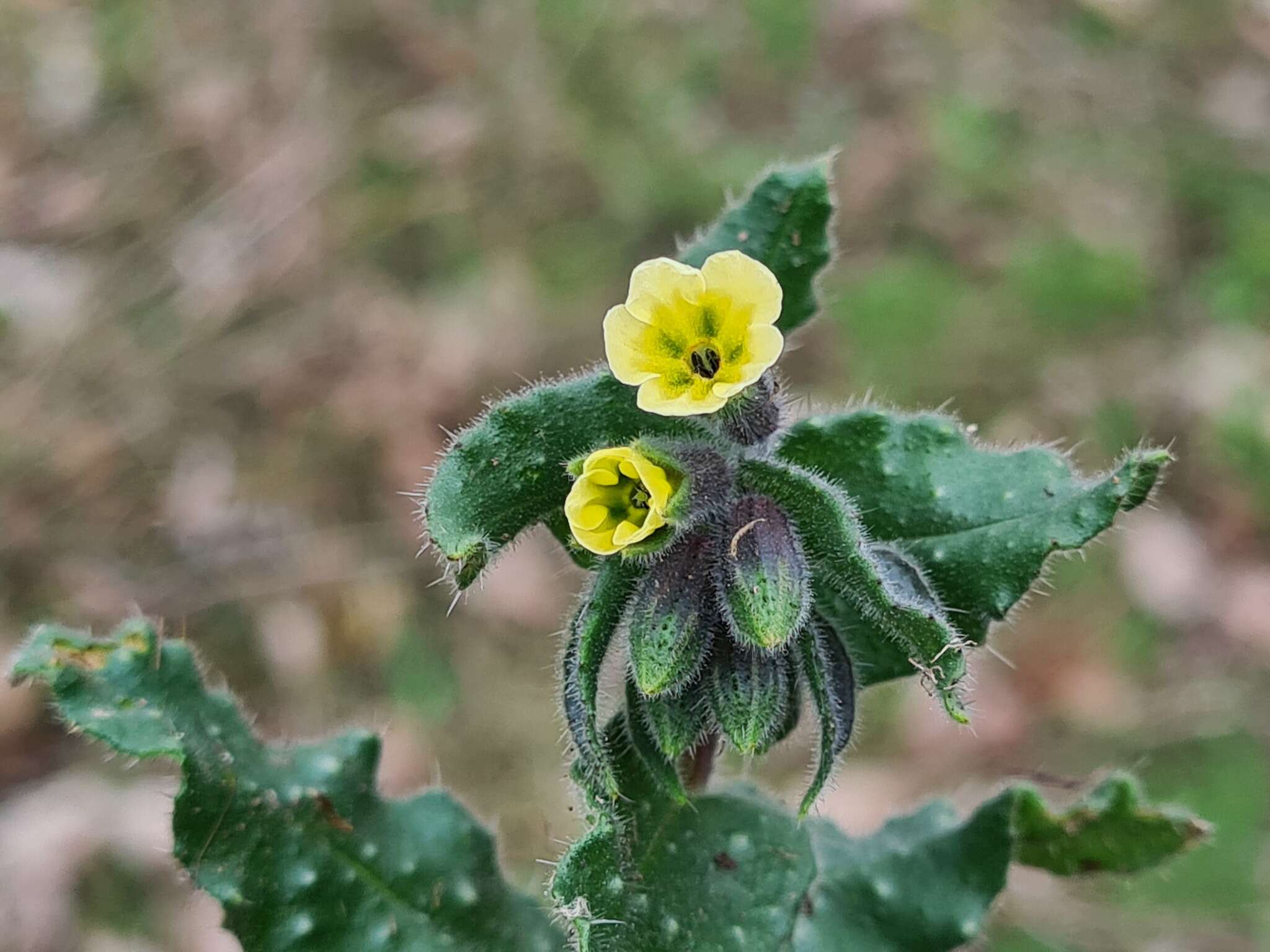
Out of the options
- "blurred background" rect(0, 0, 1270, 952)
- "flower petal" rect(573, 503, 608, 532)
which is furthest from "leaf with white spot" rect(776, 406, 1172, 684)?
"blurred background" rect(0, 0, 1270, 952)

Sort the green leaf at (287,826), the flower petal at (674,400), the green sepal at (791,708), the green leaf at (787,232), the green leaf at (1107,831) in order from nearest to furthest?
the flower petal at (674,400) → the green sepal at (791,708) → the green leaf at (287,826) → the green leaf at (787,232) → the green leaf at (1107,831)

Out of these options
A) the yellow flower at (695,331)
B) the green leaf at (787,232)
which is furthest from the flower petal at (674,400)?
the green leaf at (787,232)

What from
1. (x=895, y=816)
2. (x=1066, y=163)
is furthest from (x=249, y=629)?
(x=1066, y=163)

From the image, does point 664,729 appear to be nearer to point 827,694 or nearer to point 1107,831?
point 827,694

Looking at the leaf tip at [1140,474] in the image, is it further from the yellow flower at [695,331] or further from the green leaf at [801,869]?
the green leaf at [801,869]

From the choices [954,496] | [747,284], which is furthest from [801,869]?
[747,284]

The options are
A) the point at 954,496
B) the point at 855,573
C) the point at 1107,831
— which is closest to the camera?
the point at 855,573

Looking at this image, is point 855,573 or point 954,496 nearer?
point 855,573
